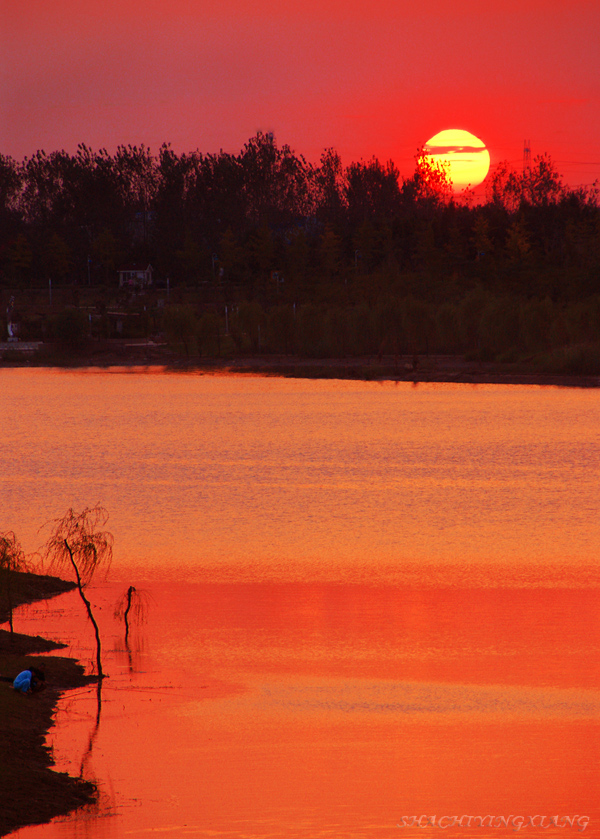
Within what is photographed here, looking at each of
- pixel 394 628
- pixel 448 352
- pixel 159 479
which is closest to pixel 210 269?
pixel 448 352

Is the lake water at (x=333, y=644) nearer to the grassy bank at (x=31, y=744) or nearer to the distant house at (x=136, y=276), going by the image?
the grassy bank at (x=31, y=744)

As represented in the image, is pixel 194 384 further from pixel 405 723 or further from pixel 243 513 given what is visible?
pixel 405 723

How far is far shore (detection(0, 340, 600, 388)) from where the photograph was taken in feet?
262

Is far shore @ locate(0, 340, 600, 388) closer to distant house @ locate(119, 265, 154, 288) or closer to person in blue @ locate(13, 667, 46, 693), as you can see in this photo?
distant house @ locate(119, 265, 154, 288)

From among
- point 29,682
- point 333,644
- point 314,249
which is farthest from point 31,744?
point 314,249

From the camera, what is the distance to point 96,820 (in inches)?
367

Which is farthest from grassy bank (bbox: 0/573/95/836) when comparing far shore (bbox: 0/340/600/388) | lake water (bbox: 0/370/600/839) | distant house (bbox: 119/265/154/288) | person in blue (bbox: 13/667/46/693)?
distant house (bbox: 119/265/154/288)

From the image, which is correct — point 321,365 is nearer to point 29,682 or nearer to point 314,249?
point 314,249

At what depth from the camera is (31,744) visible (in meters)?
10.7

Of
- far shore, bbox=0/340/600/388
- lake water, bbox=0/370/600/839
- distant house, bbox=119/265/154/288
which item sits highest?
distant house, bbox=119/265/154/288

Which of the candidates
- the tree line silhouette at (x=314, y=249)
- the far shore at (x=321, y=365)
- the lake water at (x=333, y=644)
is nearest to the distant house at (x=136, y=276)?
the tree line silhouette at (x=314, y=249)

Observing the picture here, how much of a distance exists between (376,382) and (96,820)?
74613 millimetres

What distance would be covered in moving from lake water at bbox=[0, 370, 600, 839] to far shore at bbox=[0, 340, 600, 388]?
132 ft

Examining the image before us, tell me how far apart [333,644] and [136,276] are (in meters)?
108
